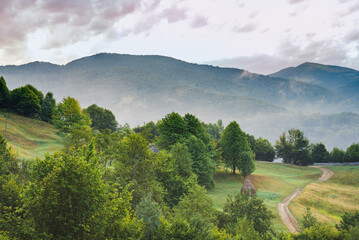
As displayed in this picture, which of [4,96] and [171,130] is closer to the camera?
[171,130]

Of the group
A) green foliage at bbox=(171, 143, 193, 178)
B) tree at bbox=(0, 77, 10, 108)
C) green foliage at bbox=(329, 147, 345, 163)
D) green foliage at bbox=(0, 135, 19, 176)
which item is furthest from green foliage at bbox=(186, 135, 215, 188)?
green foliage at bbox=(329, 147, 345, 163)

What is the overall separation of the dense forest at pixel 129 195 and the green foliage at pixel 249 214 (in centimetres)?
10

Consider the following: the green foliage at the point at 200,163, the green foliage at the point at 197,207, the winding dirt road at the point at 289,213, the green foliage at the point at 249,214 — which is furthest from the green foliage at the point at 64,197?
the green foliage at the point at 200,163

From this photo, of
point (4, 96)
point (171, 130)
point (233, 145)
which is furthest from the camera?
point (4, 96)

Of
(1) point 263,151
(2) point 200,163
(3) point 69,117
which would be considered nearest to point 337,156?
(1) point 263,151

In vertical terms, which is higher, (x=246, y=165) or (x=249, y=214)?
(x=246, y=165)

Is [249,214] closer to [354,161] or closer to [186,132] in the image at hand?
[186,132]

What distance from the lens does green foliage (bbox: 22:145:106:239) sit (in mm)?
12516

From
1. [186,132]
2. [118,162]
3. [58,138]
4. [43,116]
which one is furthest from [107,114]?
[118,162]

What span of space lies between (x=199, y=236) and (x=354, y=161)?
10710 cm

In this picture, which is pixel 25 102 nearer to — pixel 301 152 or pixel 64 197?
pixel 64 197

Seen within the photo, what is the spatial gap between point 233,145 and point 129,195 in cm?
5409

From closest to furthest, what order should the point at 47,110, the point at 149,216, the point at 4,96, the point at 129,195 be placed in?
1. the point at 129,195
2. the point at 149,216
3. the point at 4,96
4. the point at 47,110

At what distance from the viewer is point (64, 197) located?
12.9m
